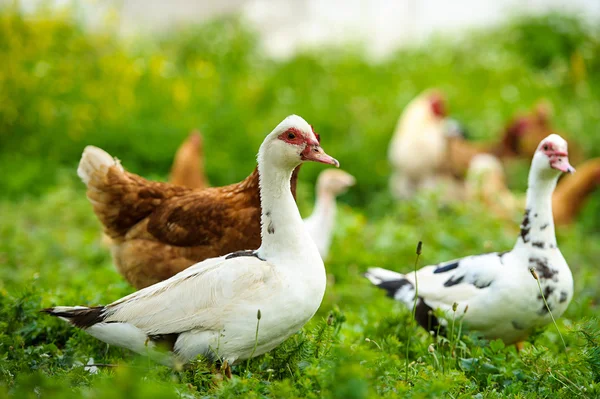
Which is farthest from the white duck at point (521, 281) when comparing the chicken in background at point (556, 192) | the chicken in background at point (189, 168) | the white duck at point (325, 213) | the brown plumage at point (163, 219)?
the chicken in background at point (556, 192)

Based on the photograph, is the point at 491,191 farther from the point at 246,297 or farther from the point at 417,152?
the point at 246,297

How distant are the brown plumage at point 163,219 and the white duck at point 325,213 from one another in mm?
1717

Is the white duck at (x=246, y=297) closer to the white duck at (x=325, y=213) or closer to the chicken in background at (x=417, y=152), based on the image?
the white duck at (x=325, y=213)

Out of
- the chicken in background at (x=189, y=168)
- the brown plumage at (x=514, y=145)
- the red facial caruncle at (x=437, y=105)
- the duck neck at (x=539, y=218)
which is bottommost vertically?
the brown plumage at (x=514, y=145)

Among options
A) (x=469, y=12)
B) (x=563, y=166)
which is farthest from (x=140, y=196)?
(x=469, y=12)

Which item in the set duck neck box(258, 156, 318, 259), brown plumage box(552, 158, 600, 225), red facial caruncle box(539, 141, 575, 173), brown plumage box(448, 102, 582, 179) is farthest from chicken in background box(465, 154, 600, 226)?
duck neck box(258, 156, 318, 259)

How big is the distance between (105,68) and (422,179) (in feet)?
12.9

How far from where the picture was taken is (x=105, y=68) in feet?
29.9

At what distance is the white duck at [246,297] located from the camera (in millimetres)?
3105

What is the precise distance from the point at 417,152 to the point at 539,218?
4.75 metres

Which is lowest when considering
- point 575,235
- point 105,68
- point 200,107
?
point 575,235

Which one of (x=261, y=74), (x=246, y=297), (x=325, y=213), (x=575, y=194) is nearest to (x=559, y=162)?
(x=246, y=297)

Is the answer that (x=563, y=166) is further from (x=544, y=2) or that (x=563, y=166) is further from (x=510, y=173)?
(x=544, y=2)

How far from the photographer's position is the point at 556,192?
8.35 meters
